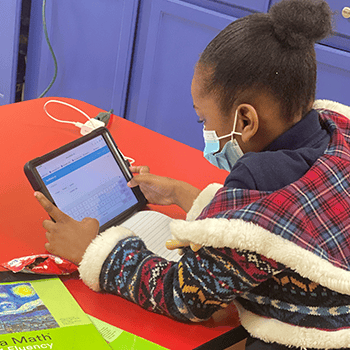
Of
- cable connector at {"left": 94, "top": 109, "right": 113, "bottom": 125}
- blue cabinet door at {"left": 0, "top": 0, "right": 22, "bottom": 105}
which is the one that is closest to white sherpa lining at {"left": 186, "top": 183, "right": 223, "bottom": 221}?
cable connector at {"left": 94, "top": 109, "right": 113, "bottom": 125}

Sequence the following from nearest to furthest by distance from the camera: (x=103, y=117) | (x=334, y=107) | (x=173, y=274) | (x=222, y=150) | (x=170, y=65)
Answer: (x=173, y=274), (x=222, y=150), (x=334, y=107), (x=103, y=117), (x=170, y=65)

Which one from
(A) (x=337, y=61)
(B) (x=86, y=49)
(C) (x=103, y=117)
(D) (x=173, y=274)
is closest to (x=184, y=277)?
(D) (x=173, y=274)

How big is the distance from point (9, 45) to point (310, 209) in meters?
2.43

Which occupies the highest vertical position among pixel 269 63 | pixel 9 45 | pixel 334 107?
pixel 269 63

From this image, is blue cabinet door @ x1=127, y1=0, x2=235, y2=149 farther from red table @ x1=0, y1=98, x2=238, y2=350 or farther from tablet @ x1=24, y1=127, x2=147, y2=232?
tablet @ x1=24, y1=127, x2=147, y2=232

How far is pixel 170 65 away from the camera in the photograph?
2.48 metres

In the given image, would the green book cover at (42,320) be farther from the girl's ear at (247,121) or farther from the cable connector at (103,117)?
the cable connector at (103,117)

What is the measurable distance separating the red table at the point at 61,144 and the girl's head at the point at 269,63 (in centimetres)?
35

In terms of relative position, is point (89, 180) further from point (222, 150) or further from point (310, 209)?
point (310, 209)

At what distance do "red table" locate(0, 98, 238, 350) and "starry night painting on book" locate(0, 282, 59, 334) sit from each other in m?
0.07

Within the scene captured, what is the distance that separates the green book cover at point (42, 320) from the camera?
2.25 feet

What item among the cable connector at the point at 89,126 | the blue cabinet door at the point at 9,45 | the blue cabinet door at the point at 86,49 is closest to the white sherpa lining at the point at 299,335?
the cable connector at the point at 89,126

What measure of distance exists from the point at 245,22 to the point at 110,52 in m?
1.89

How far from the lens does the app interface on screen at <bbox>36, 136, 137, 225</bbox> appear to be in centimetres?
95
